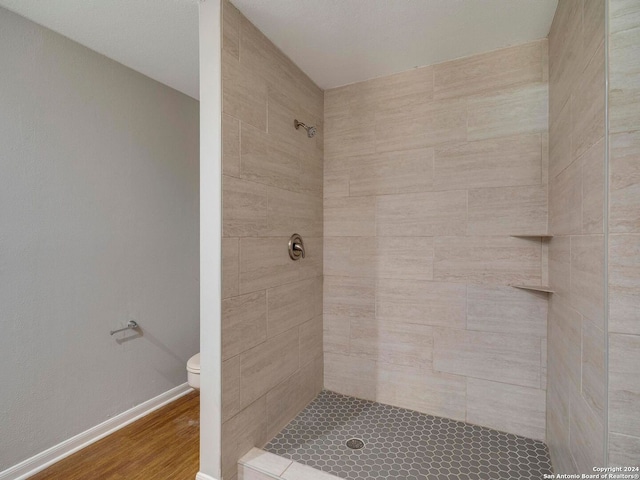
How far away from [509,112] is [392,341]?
1.58 m

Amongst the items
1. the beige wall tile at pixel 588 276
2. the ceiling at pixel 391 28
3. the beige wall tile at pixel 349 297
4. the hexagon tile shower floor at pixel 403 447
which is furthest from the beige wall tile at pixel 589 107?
the hexagon tile shower floor at pixel 403 447

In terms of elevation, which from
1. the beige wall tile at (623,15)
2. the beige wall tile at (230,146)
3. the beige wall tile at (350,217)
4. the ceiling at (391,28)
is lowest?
the beige wall tile at (350,217)

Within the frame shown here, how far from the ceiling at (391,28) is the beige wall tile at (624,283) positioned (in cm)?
130

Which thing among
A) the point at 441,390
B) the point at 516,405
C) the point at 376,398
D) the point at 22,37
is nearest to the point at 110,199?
the point at 22,37

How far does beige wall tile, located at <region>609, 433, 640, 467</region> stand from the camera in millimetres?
958

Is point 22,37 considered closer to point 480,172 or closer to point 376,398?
point 480,172

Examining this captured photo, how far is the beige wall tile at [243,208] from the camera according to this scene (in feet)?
5.16

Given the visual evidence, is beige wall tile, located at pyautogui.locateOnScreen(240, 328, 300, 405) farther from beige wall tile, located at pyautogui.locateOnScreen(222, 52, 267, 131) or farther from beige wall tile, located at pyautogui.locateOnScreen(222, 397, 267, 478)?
beige wall tile, located at pyautogui.locateOnScreen(222, 52, 267, 131)

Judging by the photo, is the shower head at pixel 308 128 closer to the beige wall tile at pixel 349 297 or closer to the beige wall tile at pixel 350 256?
the beige wall tile at pixel 350 256

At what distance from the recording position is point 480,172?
6.60 feet

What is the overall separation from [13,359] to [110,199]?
1.01m

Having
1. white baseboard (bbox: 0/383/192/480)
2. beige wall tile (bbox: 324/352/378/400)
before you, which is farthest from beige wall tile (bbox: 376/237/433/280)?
white baseboard (bbox: 0/383/192/480)

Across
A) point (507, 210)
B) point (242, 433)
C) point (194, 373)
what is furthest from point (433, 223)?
point (194, 373)

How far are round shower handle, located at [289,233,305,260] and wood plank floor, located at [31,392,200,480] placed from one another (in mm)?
1293
